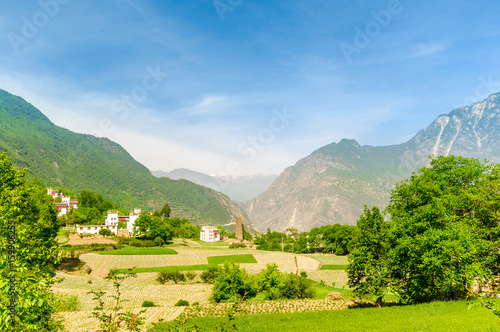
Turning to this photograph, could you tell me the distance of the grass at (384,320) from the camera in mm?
19953

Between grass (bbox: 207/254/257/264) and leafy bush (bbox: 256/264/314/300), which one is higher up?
leafy bush (bbox: 256/264/314/300)

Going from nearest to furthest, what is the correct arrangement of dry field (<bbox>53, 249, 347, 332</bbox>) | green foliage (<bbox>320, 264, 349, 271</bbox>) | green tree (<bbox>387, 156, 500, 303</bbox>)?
green tree (<bbox>387, 156, 500, 303</bbox>) < dry field (<bbox>53, 249, 347, 332</bbox>) < green foliage (<bbox>320, 264, 349, 271</bbox>)

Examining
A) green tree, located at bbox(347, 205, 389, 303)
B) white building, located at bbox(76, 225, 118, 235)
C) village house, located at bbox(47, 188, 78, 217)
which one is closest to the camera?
green tree, located at bbox(347, 205, 389, 303)

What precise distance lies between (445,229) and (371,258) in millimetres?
6965

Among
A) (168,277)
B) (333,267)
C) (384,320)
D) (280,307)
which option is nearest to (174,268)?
(168,277)

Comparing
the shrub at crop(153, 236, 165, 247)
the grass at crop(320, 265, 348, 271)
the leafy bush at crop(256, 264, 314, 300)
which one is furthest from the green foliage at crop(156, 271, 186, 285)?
the shrub at crop(153, 236, 165, 247)

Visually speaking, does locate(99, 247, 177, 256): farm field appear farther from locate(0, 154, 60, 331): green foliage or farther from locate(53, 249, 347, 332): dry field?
locate(0, 154, 60, 331): green foliage

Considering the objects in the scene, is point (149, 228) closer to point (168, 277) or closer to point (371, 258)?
point (168, 277)

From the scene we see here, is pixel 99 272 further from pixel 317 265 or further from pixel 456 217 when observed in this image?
pixel 456 217

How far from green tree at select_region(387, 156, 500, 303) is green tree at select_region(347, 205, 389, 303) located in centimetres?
101

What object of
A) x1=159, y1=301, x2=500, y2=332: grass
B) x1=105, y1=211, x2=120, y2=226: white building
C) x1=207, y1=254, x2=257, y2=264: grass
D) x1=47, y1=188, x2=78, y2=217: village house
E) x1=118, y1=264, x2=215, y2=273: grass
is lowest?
x1=207, y1=254, x2=257, y2=264: grass

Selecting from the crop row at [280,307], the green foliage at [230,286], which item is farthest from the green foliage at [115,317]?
the green foliage at [230,286]

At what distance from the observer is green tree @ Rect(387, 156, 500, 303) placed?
74.6 feet

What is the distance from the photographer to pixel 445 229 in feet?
79.8
